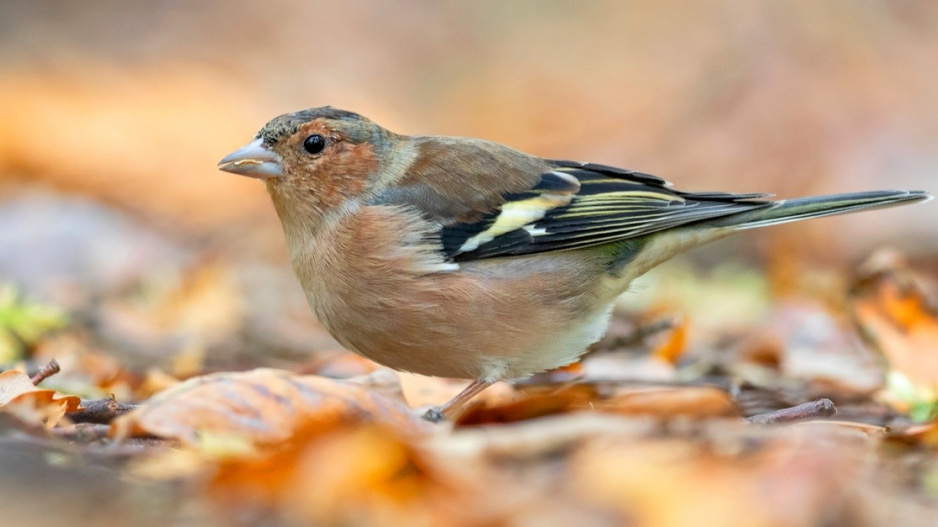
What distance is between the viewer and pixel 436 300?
3.70m

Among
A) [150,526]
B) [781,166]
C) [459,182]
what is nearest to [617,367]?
[459,182]

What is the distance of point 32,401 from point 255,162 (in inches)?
56.0

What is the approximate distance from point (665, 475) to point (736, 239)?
6203mm

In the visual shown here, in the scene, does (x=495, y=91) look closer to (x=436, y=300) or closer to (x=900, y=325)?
(x=900, y=325)

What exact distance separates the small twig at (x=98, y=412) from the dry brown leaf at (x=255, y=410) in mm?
439

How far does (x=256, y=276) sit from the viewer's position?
702 cm

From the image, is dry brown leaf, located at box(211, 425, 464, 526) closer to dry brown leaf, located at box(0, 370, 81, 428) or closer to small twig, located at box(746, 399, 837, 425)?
dry brown leaf, located at box(0, 370, 81, 428)

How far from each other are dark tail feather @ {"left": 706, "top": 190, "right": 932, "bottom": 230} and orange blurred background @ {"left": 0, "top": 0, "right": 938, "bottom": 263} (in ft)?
11.6

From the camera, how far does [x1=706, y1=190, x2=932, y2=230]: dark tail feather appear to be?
3977 mm

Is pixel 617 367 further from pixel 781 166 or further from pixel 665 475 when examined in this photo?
pixel 781 166

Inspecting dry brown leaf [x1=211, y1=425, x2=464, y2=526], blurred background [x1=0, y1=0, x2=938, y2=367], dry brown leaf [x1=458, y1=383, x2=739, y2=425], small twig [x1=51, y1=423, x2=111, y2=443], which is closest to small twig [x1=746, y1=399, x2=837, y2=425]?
dry brown leaf [x1=458, y1=383, x2=739, y2=425]

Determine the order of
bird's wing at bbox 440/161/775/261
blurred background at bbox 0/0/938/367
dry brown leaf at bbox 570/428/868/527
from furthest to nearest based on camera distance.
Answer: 1. blurred background at bbox 0/0/938/367
2. bird's wing at bbox 440/161/775/261
3. dry brown leaf at bbox 570/428/868/527

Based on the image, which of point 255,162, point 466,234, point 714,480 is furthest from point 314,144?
point 714,480

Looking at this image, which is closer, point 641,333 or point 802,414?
point 802,414
